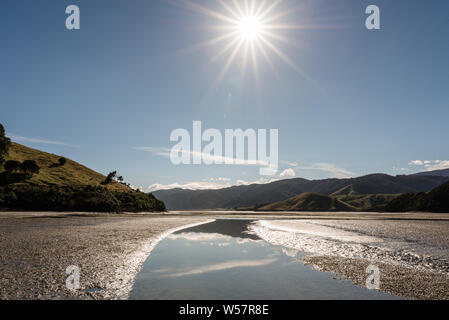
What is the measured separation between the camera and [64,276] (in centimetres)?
1314

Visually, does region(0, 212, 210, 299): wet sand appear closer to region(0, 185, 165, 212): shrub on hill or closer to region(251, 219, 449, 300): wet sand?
region(251, 219, 449, 300): wet sand

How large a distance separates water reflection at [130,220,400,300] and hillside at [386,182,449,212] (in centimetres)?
15472

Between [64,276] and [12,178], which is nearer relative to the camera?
[64,276]

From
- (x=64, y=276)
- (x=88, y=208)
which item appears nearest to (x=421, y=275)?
(x=64, y=276)

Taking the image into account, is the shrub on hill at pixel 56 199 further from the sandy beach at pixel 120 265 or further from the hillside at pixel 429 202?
the hillside at pixel 429 202

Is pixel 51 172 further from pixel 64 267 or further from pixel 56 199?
pixel 64 267

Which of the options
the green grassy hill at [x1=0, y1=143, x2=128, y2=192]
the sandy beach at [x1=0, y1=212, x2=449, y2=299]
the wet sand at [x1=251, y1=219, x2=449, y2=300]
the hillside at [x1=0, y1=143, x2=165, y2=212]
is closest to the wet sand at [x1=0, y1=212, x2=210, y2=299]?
the sandy beach at [x1=0, y1=212, x2=449, y2=299]

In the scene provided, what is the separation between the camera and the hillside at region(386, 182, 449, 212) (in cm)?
13388

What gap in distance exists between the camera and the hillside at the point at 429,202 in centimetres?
13388

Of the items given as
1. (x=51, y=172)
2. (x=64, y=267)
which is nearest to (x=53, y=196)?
(x=51, y=172)
